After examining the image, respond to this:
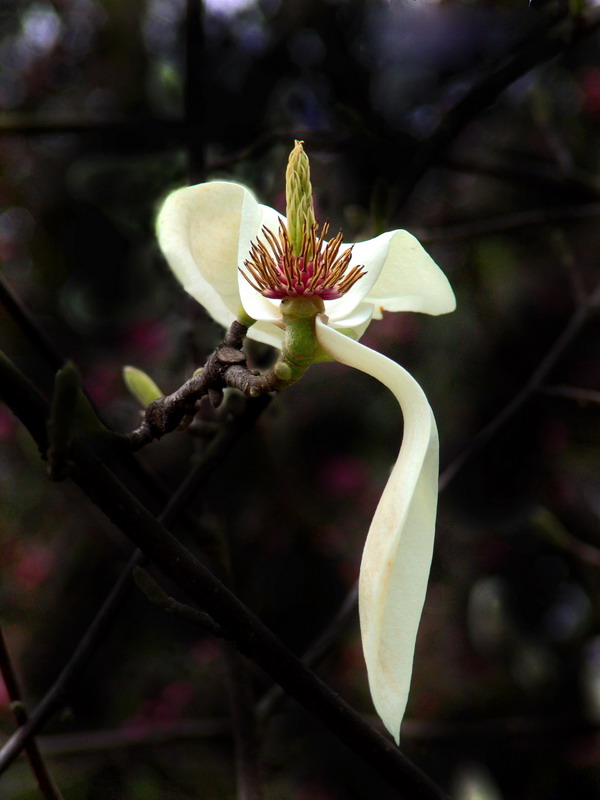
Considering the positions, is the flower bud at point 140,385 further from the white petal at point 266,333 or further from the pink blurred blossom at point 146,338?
the pink blurred blossom at point 146,338

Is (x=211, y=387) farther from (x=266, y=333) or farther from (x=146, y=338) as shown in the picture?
(x=146, y=338)

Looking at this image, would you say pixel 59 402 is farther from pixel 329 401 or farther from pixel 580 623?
pixel 580 623

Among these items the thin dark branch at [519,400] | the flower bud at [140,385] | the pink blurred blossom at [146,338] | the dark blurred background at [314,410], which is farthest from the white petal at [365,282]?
the pink blurred blossom at [146,338]

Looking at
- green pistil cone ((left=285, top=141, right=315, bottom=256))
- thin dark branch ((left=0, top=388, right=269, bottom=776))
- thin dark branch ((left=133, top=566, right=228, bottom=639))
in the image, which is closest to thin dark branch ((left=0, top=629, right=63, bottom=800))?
thin dark branch ((left=0, top=388, right=269, bottom=776))

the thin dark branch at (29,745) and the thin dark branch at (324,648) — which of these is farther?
the thin dark branch at (324,648)

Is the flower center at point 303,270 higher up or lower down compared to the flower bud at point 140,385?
higher up

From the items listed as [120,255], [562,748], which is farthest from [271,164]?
[562,748]

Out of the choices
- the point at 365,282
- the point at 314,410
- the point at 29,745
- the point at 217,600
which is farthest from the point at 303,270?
the point at 314,410

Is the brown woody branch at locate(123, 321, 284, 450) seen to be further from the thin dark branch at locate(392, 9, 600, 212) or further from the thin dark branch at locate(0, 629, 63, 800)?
the thin dark branch at locate(392, 9, 600, 212)
